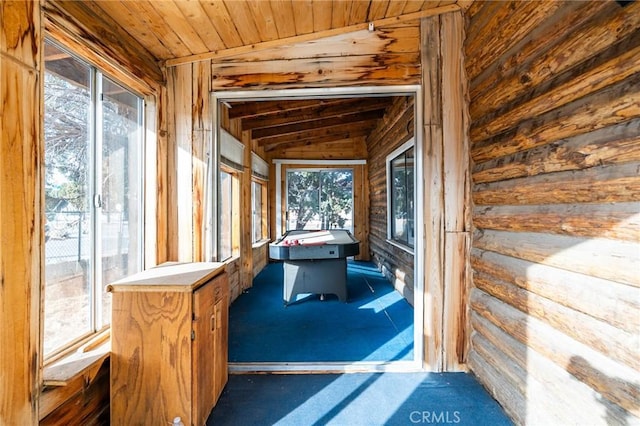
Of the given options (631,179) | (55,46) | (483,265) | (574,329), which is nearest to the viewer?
(631,179)

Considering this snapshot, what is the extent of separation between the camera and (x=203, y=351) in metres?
1.78

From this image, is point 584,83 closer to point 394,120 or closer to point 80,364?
point 80,364

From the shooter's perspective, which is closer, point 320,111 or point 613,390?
point 613,390

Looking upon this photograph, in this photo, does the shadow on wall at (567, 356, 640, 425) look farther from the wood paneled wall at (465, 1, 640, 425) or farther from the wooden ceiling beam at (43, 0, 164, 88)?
the wooden ceiling beam at (43, 0, 164, 88)

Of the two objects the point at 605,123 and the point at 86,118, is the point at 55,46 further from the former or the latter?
the point at 605,123

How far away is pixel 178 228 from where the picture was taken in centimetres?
244

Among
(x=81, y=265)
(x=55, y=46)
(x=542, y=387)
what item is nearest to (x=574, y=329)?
(x=542, y=387)

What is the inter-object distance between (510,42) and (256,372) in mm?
2870

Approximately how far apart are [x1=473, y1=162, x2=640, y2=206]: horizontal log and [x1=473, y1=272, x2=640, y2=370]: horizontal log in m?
0.52

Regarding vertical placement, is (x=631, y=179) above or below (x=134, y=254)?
above

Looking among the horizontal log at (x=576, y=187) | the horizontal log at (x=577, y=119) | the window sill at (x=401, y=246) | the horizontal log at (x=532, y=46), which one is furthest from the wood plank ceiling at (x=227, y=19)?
the window sill at (x=401, y=246)

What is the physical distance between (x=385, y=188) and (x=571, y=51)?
4.31 m

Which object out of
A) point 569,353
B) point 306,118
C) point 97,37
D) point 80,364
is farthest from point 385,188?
point 80,364

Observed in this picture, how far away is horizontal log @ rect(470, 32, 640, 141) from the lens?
3.78 feet
